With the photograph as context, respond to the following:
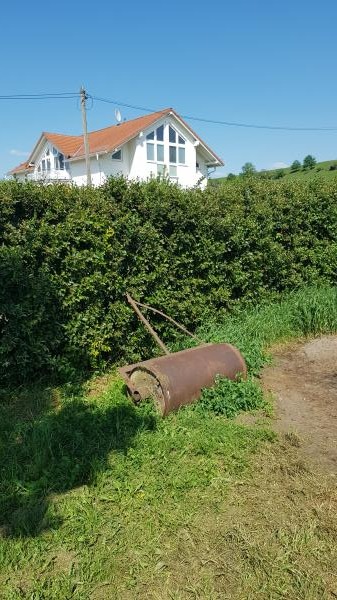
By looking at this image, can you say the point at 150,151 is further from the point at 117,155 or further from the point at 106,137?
the point at 106,137

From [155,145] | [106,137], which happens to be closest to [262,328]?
[155,145]

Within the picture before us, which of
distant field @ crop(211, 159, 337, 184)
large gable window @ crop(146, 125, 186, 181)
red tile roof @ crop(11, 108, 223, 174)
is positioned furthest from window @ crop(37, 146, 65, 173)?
distant field @ crop(211, 159, 337, 184)

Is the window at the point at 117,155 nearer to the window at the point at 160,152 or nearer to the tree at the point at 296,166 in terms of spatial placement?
the window at the point at 160,152

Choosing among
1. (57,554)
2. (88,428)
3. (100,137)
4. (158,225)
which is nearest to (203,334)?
(158,225)

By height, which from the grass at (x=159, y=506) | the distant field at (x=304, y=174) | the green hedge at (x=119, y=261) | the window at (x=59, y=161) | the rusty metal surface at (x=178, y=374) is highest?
the window at (x=59, y=161)

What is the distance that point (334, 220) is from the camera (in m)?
8.00

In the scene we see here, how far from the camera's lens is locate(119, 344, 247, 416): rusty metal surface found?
13.6 ft

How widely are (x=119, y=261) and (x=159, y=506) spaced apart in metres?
2.91

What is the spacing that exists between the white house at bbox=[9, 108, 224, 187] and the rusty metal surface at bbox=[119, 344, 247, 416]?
25.9 m

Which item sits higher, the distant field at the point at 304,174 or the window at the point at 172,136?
the window at the point at 172,136

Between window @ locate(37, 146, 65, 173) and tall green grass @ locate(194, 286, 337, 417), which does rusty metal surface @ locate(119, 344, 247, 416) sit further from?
window @ locate(37, 146, 65, 173)

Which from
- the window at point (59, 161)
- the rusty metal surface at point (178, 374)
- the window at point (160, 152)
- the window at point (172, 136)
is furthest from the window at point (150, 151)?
the rusty metal surface at point (178, 374)

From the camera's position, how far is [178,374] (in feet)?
13.9

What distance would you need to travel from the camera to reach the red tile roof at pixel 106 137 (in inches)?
1179
